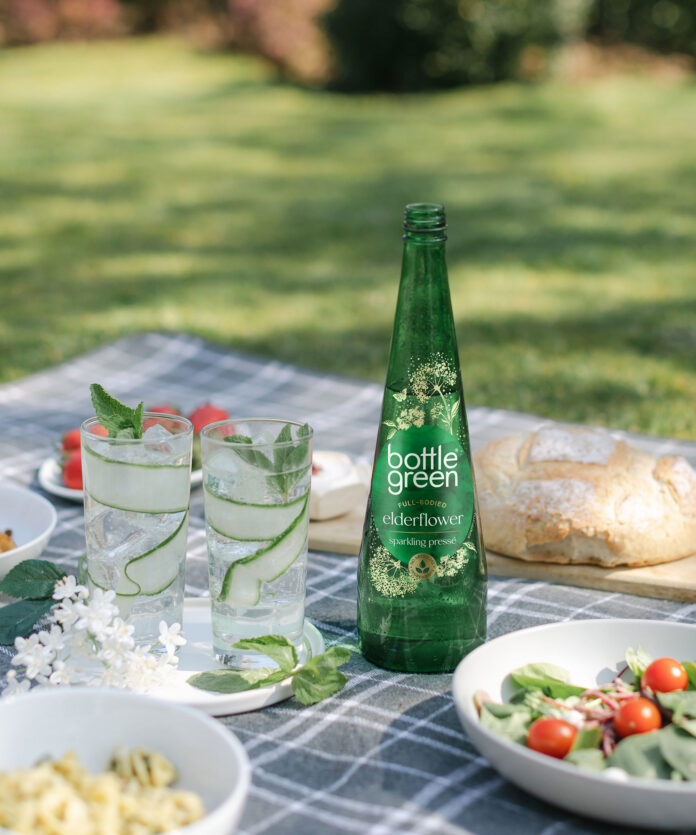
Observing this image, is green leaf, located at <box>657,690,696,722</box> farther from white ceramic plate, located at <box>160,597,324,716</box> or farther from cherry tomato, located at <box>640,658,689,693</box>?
white ceramic plate, located at <box>160,597,324,716</box>

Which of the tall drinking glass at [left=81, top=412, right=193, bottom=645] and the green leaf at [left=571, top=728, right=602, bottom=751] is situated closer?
the green leaf at [left=571, top=728, right=602, bottom=751]

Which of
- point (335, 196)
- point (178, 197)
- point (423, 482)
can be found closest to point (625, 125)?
point (335, 196)

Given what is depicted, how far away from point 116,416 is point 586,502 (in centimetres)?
106

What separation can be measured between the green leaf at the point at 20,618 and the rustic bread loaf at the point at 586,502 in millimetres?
947

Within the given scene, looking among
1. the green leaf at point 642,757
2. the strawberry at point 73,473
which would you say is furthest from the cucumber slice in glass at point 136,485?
the strawberry at point 73,473

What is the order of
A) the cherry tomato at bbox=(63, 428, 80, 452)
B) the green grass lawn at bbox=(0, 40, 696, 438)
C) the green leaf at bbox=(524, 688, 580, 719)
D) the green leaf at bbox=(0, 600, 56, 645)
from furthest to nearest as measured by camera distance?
the green grass lawn at bbox=(0, 40, 696, 438) → the cherry tomato at bbox=(63, 428, 80, 452) → the green leaf at bbox=(0, 600, 56, 645) → the green leaf at bbox=(524, 688, 580, 719)

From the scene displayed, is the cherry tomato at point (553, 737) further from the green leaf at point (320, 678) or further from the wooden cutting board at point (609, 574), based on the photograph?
the wooden cutting board at point (609, 574)

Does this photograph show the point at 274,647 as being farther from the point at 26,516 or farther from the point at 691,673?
the point at 26,516

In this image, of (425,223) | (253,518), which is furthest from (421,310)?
(253,518)

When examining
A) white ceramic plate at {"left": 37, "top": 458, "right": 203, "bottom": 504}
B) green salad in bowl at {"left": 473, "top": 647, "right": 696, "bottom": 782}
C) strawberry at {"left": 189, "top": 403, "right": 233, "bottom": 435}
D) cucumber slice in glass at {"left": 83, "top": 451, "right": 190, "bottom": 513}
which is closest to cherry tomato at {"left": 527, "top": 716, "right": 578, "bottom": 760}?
green salad in bowl at {"left": 473, "top": 647, "right": 696, "bottom": 782}

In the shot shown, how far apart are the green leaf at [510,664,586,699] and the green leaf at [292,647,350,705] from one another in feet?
0.92

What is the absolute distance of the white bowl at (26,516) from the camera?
2205mm

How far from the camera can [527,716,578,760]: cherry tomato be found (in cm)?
135

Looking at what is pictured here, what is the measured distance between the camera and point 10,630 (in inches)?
70.6
